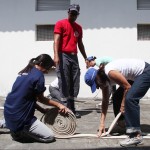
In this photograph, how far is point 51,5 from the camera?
32.7 ft

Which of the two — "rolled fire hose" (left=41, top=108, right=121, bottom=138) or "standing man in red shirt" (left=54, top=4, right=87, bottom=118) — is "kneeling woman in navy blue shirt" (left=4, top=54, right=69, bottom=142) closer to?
"rolled fire hose" (left=41, top=108, right=121, bottom=138)

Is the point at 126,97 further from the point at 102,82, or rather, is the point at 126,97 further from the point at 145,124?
the point at 145,124

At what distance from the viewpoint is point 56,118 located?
182 inches

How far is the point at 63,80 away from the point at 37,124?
1.73 meters

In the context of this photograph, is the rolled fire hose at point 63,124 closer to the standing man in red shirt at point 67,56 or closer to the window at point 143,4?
the standing man in red shirt at point 67,56

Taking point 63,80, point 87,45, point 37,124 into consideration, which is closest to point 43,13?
point 87,45

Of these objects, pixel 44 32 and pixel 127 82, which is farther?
pixel 44 32

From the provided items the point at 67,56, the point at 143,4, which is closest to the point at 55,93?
the point at 67,56

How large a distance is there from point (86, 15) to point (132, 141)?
5997 millimetres

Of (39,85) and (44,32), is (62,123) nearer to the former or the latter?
(39,85)

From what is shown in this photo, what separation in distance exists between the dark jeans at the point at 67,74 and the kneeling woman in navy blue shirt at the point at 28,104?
1559mm

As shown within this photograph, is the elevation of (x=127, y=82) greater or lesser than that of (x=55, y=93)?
greater

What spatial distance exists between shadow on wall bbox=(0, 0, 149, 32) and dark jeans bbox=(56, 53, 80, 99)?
388 centimetres

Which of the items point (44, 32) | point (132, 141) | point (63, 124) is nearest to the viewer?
point (132, 141)
